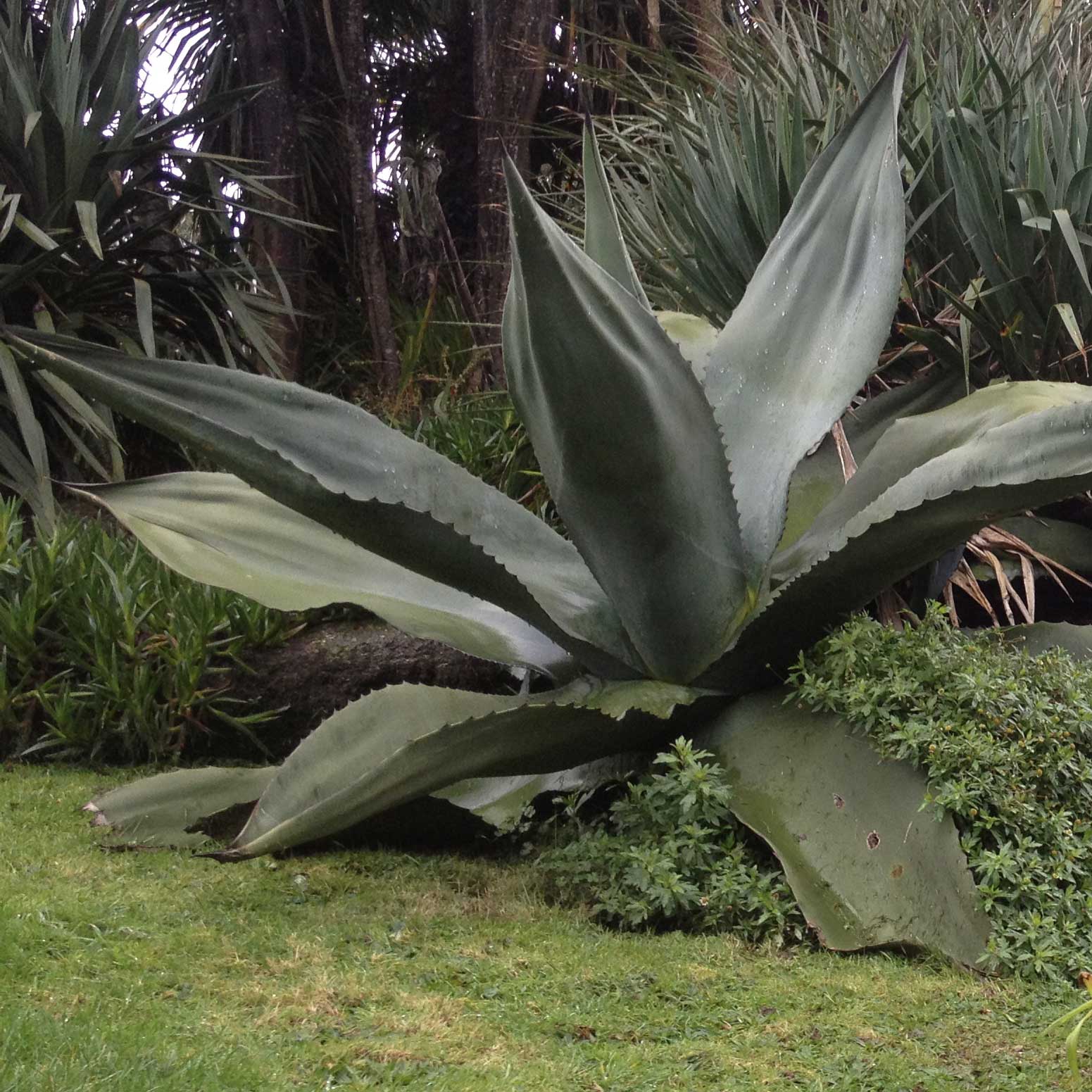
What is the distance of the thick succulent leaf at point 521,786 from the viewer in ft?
9.85

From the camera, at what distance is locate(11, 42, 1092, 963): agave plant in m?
2.48

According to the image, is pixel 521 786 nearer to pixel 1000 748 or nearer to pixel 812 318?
pixel 1000 748

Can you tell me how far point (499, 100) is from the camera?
21.7 ft

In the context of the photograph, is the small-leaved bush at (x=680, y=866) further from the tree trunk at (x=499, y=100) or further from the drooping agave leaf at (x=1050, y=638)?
the tree trunk at (x=499, y=100)

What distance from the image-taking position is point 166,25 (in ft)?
30.3

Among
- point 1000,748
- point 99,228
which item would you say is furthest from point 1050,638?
point 99,228

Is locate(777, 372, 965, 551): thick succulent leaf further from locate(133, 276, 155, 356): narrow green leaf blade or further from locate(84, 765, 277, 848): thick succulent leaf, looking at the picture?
locate(133, 276, 155, 356): narrow green leaf blade

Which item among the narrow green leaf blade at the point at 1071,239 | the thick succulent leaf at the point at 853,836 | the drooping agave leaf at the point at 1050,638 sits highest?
the narrow green leaf blade at the point at 1071,239

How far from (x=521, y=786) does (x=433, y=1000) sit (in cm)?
100

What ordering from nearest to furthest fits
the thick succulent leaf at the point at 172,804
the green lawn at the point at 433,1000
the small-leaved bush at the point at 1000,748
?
the green lawn at the point at 433,1000, the small-leaved bush at the point at 1000,748, the thick succulent leaf at the point at 172,804

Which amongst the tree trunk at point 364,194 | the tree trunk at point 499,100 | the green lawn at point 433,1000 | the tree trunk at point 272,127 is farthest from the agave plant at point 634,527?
the tree trunk at point 272,127

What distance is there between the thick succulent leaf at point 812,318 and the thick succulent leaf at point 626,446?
0.16m

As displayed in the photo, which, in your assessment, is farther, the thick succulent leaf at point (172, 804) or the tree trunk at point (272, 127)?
the tree trunk at point (272, 127)

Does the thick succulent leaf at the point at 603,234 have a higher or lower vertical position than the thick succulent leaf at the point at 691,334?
higher
